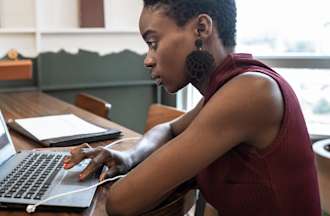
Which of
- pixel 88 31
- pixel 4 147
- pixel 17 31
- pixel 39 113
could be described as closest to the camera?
pixel 4 147

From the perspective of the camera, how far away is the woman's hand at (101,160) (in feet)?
3.62

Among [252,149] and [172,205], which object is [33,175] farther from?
[252,149]

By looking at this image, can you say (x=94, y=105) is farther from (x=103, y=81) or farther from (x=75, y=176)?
(x=75, y=176)

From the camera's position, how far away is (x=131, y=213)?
0.93 meters

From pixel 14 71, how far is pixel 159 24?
1712 millimetres

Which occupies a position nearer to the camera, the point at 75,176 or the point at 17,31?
the point at 75,176

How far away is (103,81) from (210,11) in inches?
76.7

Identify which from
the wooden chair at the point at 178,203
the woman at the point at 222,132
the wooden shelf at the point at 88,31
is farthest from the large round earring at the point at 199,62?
the wooden shelf at the point at 88,31

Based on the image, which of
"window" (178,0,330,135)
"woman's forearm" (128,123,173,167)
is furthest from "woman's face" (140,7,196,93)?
"window" (178,0,330,135)

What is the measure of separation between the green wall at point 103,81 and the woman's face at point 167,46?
1.79m

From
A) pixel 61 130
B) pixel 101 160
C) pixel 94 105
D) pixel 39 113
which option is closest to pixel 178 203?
pixel 101 160

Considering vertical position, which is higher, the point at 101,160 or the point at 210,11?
the point at 210,11

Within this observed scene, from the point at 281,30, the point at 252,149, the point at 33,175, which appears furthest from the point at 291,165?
the point at 281,30

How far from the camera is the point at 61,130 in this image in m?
1.59
